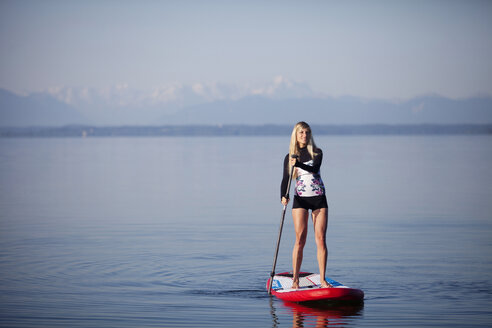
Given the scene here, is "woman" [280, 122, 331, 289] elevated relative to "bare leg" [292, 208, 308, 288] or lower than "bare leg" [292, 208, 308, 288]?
elevated

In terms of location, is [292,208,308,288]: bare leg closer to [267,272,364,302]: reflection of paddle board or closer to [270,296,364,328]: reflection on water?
[267,272,364,302]: reflection of paddle board

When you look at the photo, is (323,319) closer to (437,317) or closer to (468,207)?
(437,317)

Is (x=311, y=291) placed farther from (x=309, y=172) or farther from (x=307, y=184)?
(x=309, y=172)

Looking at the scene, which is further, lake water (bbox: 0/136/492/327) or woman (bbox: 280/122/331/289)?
woman (bbox: 280/122/331/289)

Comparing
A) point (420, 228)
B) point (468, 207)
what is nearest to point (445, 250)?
point (420, 228)

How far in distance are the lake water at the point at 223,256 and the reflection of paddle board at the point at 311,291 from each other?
15cm

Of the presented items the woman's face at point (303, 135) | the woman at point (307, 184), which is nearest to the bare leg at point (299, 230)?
the woman at point (307, 184)

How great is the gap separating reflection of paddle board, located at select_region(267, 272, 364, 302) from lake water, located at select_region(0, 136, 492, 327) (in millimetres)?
147

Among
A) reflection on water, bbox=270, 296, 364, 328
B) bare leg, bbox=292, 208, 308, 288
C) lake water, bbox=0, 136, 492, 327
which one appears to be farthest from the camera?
bare leg, bbox=292, 208, 308, 288

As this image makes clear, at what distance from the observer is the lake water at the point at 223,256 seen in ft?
33.3

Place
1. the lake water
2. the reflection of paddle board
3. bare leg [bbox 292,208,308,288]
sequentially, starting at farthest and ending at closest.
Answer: bare leg [bbox 292,208,308,288] → the reflection of paddle board → the lake water

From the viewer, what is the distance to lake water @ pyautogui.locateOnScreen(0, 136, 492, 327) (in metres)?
10.1

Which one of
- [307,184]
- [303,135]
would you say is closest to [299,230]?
[307,184]

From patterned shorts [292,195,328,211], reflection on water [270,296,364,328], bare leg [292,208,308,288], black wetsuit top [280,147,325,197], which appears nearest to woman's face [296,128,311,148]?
black wetsuit top [280,147,325,197]
